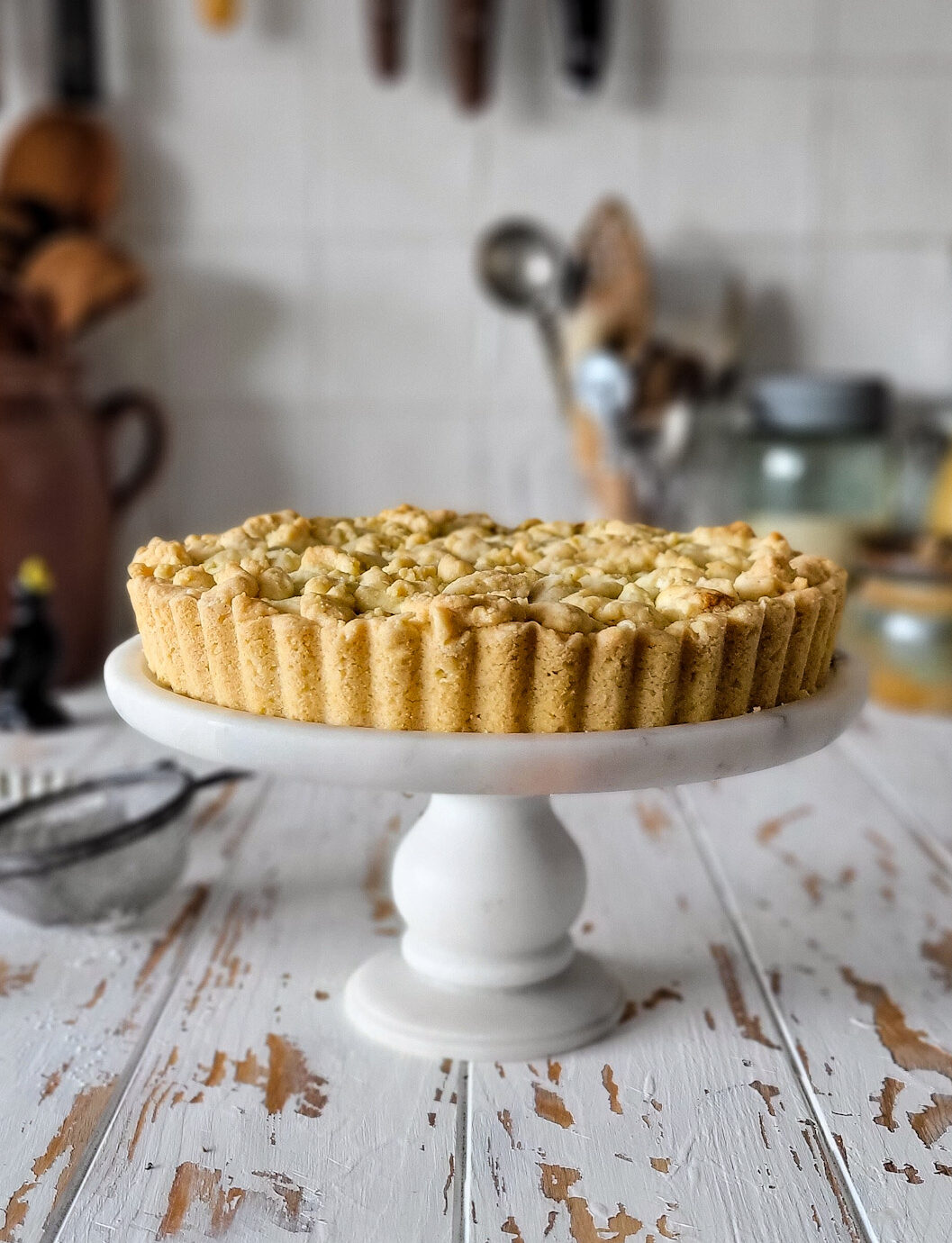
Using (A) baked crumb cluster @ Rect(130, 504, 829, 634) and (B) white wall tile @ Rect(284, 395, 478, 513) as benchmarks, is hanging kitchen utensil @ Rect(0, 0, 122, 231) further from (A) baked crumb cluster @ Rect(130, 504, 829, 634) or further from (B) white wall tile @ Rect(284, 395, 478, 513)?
(A) baked crumb cluster @ Rect(130, 504, 829, 634)

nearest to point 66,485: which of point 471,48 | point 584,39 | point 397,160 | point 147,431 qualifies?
point 147,431

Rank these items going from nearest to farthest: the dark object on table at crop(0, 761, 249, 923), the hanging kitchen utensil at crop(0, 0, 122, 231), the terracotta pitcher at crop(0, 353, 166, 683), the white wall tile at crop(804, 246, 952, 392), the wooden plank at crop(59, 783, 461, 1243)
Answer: the wooden plank at crop(59, 783, 461, 1243) → the dark object on table at crop(0, 761, 249, 923) → the terracotta pitcher at crop(0, 353, 166, 683) → the hanging kitchen utensil at crop(0, 0, 122, 231) → the white wall tile at crop(804, 246, 952, 392)

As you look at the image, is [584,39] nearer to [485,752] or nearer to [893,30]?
[893,30]

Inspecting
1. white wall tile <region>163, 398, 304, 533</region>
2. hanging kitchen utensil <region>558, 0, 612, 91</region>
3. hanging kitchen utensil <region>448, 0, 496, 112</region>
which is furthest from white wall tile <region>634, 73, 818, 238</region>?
white wall tile <region>163, 398, 304, 533</region>

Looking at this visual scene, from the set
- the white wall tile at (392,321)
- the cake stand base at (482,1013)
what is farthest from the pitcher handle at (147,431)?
the cake stand base at (482,1013)

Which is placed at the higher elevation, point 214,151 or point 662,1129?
point 214,151

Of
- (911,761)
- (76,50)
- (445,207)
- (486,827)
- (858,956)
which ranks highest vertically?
(76,50)

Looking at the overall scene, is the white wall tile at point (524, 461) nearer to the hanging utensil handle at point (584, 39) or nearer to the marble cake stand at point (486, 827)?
the hanging utensil handle at point (584, 39)
